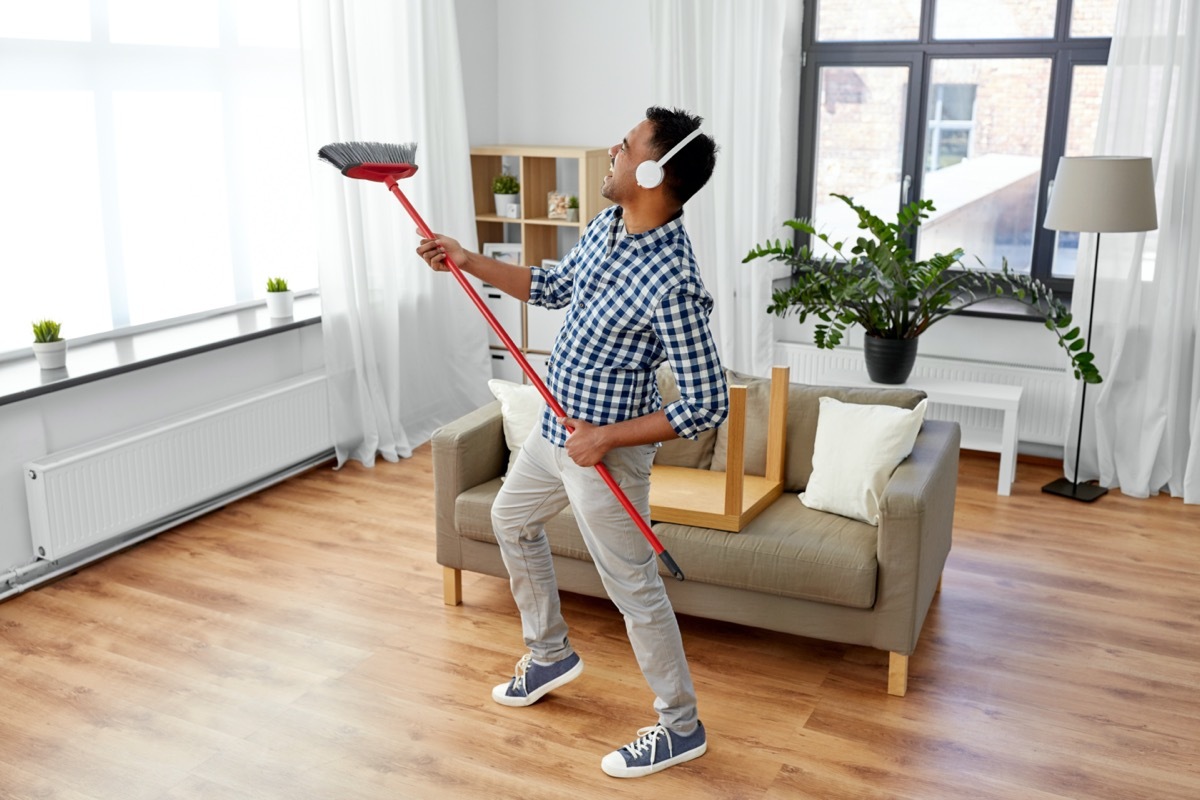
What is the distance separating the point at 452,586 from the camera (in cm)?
355

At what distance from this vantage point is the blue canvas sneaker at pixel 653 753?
266cm

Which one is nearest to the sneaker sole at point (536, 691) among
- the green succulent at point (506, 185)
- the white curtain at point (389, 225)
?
the white curtain at point (389, 225)

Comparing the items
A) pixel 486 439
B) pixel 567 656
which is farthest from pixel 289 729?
pixel 486 439

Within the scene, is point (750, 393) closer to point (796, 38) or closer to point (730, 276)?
point (730, 276)

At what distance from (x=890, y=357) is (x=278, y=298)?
243cm

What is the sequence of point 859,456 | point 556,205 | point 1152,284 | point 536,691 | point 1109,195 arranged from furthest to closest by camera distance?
point 556,205 → point 1152,284 → point 1109,195 → point 859,456 → point 536,691

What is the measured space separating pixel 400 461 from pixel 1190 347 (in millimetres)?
3214

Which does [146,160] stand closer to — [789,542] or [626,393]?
[626,393]

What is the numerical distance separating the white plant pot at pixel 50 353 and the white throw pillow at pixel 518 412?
4.73ft

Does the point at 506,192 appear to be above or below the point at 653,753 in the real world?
above

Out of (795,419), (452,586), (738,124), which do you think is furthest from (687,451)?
(738,124)

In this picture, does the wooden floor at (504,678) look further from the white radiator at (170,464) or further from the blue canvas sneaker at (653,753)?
the white radiator at (170,464)

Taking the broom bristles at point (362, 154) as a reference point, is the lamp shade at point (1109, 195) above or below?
below

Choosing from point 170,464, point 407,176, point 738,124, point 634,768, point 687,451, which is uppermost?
point 738,124
